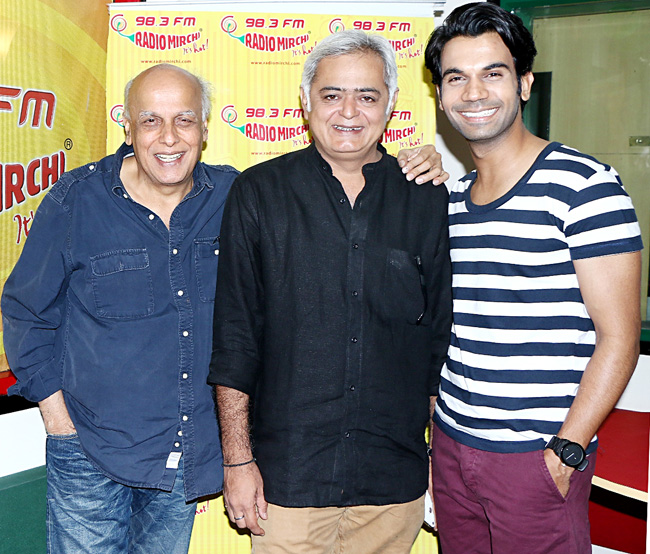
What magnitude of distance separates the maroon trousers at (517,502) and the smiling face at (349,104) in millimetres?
916

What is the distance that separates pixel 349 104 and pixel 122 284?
853mm

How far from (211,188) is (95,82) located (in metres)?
1.18

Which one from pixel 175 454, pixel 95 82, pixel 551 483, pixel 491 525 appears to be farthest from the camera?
pixel 95 82

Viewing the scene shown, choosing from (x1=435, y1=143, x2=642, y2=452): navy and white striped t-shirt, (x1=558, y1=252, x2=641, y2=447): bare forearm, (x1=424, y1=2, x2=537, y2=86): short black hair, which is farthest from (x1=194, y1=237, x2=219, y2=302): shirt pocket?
(x1=558, y1=252, x2=641, y2=447): bare forearm

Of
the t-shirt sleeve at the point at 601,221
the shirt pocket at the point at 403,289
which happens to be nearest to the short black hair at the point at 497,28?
the t-shirt sleeve at the point at 601,221

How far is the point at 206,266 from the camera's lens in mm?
2072

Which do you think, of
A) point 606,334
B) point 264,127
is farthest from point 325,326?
point 264,127

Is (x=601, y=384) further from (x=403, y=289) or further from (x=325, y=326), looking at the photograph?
(x=325, y=326)

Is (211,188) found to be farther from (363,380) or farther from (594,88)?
(594,88)

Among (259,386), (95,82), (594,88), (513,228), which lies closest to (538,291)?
(513,228)

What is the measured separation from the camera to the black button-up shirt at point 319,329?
1.87 meters

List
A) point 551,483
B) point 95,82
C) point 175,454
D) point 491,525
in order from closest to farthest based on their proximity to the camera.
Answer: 1. point 551,483
2. point 491,525
3. point 175,454
4. point 95,82

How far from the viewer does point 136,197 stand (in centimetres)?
204

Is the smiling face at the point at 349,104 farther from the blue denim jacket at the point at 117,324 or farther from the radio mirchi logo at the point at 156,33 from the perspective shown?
the radio mirchi logo at the point at 156,33
